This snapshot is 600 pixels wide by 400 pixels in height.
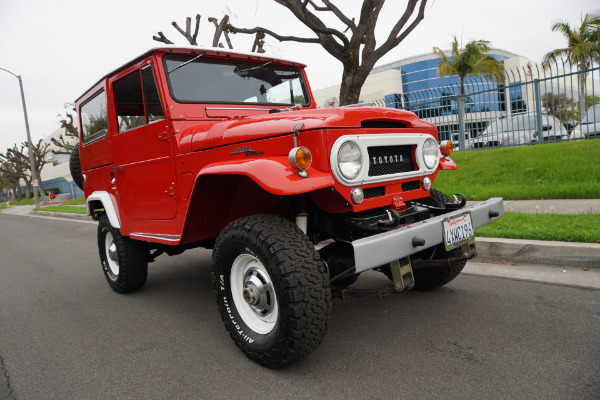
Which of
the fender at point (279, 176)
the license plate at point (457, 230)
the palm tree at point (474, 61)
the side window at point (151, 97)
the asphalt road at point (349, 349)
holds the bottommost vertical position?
the asphalt road at point (349, 349)

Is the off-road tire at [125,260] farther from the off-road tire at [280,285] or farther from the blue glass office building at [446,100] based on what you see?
the blue glass office building at [446,100]

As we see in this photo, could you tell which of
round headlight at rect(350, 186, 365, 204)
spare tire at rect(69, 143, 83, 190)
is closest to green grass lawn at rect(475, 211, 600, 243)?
round headlight at rect(350, 186, 365, 204)

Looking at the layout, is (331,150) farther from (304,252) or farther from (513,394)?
(513,394)

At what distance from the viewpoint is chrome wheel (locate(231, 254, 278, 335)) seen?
8.37 ft

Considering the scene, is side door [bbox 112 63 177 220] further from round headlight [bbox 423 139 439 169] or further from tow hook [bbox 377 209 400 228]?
round headlight [bbox 423 139 439 169]

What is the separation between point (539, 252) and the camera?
4074 mm

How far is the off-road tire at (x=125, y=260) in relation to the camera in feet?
13.7

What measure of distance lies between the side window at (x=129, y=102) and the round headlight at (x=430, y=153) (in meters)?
2.32

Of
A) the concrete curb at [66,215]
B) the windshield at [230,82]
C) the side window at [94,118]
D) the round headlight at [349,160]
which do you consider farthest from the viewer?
the concrete curb at [66,215]

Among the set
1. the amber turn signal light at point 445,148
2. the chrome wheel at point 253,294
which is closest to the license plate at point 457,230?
the amber turn signal light at point 445,148

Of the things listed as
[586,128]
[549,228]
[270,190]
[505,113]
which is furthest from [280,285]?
[505,113]

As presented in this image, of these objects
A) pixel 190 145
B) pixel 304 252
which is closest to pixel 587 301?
pixel 304 252

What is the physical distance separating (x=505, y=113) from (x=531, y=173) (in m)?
3.39

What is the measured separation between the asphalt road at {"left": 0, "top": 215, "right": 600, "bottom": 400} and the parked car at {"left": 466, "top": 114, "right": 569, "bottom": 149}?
6196mm
